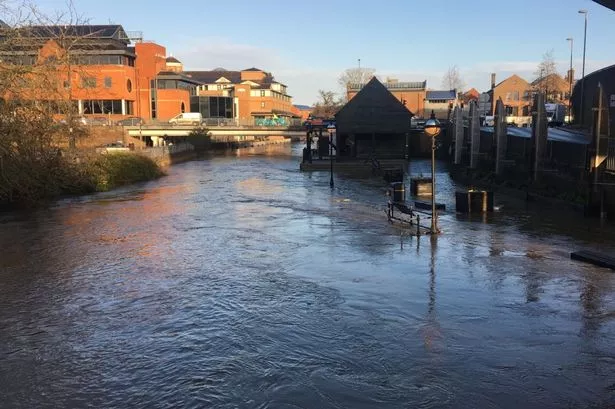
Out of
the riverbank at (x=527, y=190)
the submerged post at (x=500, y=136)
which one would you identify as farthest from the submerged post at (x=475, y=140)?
the submerged post at (x=500, y=136)

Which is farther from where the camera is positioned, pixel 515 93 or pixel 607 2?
pixel 515 93

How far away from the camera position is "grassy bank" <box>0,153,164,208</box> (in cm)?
2591

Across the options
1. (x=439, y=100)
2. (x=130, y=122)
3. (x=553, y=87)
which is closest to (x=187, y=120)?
(x=130, y=122)

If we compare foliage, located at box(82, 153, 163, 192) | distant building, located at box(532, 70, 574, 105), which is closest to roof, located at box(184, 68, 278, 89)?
distant building, located at box(532, 70, 574, 105)

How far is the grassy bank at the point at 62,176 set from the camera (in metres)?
25.9

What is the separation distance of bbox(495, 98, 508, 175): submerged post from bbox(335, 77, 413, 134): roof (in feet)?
78.2

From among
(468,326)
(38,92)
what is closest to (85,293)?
(468,326)

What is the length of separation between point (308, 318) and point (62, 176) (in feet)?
82.4

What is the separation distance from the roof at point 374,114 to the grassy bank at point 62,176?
819 inches

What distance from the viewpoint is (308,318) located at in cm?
914

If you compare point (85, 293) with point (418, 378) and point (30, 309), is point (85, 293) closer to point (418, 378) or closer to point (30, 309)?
point (30, 309)

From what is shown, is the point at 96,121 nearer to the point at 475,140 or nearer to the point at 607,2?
the point at 475,140

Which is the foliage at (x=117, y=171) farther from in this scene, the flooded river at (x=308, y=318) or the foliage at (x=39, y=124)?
the flooded river at (x=308, y=318)

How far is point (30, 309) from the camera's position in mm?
10055
